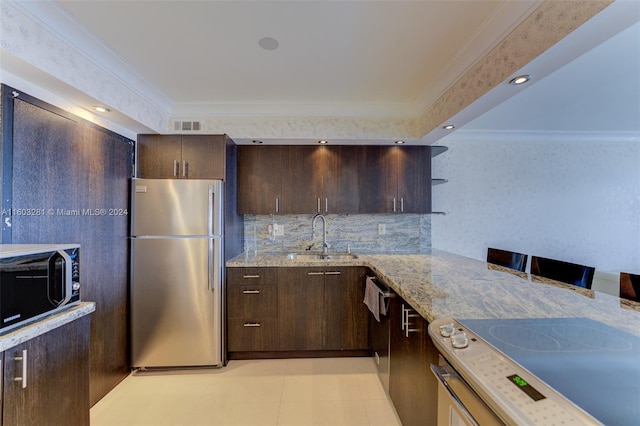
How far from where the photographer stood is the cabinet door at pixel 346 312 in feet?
8.38

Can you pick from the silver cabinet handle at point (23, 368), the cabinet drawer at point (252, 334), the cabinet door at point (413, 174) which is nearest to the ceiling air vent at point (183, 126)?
the cabinet drawer at point (252, 334)

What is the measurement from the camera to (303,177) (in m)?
2.91

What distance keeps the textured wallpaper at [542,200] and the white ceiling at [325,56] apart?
Result: 742mm

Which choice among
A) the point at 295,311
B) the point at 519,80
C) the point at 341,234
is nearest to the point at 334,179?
the point at 341,234

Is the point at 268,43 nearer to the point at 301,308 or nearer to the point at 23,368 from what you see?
the point at 23,368

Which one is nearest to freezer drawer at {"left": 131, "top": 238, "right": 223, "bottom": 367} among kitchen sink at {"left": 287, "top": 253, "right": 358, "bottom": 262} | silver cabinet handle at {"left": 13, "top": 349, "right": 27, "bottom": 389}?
kitchen sink at {"left": 287, "top": 253, "right": 358, "bottom": 262}

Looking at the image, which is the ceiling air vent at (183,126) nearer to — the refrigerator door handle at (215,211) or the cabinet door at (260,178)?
the cabinet door at (260,178)

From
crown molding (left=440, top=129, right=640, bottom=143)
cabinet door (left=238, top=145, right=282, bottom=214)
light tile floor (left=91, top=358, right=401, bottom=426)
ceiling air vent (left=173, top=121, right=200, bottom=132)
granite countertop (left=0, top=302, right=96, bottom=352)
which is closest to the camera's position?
granite countertop (left=0, top=302, right=96, bottom=352)

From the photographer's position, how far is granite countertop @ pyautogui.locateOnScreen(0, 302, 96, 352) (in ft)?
3.17

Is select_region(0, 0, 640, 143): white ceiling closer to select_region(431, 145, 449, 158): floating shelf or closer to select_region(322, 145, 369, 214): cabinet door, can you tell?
select_region(322, 145, 369, 214): cabinet door

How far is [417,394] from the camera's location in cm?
136

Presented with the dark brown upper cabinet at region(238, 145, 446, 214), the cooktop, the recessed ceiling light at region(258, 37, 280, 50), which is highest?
the recessed ceiling light at region(258, 37, 280, 50)

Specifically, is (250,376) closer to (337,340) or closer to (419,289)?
(337,340)

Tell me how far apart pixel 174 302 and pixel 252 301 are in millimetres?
696
